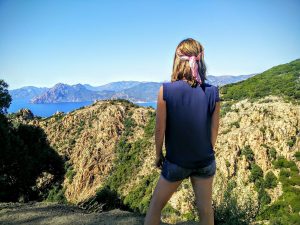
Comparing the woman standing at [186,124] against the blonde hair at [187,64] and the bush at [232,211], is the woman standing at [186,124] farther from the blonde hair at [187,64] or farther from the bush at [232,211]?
the bush at [232,211]

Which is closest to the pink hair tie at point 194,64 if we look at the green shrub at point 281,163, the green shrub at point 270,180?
the green shrub at point 270,180

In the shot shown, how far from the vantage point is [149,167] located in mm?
45938

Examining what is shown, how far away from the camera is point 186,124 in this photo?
3.01 meters

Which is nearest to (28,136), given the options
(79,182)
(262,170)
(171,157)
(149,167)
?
(171,157)

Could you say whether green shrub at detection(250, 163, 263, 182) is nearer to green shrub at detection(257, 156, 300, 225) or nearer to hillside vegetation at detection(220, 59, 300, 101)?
green shrub at detection(257, 156, 300, 225)

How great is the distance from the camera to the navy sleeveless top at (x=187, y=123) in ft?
9.84

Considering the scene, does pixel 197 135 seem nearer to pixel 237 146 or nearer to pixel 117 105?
pixel 237 146

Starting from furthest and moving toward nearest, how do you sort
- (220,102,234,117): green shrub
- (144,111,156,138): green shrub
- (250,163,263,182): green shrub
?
(144,111,156,138): green shrub < (220,102,234,117): green shrub < (250,163,263,182): green shrub

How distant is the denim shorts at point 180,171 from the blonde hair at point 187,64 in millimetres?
790

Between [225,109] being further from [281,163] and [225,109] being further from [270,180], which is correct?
[270,180]

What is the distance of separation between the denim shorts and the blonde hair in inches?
→ 31.1

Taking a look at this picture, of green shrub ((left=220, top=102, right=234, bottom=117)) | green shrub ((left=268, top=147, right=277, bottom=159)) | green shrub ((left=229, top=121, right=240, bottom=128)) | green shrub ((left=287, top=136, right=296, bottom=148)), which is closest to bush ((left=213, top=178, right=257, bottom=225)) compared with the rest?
green shrub ((left=287, top=136, right=296, bottom=148))

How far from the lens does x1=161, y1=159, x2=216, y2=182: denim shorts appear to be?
3084 mm

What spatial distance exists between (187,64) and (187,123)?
1.84 feet
